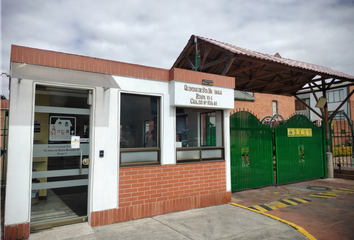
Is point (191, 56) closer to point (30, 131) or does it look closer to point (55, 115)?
point (55, 115)

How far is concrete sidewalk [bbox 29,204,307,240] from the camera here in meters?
4.41

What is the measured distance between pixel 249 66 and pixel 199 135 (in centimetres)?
320

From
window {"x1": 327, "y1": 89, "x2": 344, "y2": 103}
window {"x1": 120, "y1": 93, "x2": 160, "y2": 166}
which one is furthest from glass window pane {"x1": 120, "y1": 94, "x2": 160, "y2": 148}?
window {"x1": 327, "y1": 89, "x2": 344, "y2": 103}

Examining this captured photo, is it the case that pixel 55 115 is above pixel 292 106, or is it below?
below

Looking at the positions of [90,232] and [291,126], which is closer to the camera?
[90,232]

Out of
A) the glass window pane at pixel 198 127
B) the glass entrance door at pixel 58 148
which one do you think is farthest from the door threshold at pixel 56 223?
the glass window pane at pixel 198 127

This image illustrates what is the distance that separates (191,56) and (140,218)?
18.7ft

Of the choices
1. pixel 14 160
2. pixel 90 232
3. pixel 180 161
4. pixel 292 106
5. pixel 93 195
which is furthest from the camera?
pixel 292 106

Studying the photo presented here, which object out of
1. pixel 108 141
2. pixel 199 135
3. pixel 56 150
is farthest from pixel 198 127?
pixel 56 150

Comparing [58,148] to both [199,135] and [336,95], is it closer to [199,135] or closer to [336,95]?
[199,135]

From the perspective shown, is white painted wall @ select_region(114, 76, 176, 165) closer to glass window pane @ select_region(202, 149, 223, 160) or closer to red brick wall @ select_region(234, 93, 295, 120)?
glass window pane @ select_region(202, 149, 223, 160)

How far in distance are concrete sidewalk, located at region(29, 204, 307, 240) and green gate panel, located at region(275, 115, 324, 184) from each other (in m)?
4.34

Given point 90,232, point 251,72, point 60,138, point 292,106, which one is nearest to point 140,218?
point 90,232

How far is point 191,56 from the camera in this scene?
28.7ft
